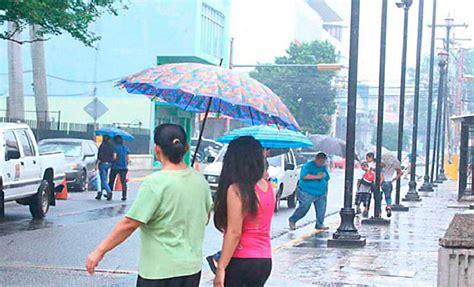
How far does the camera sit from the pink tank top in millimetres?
5836

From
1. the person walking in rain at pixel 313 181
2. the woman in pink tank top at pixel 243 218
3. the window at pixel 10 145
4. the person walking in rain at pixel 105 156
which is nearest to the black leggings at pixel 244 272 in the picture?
the woman in pink tank top at pixel 243 218

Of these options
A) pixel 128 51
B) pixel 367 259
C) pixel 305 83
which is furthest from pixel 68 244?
pixel 305 83

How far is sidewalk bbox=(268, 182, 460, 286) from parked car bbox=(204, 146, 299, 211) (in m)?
3.57

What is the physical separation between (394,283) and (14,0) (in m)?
7.71

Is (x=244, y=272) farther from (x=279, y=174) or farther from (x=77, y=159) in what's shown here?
(x=77, y=159)

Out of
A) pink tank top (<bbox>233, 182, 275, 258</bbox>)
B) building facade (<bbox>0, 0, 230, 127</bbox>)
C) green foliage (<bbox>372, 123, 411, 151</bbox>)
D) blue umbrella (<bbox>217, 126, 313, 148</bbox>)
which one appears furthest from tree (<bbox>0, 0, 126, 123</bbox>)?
green foliage (<bbox>372, 123, 411, 151</bbox>)

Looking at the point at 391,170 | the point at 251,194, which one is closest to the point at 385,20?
the point at 391,170

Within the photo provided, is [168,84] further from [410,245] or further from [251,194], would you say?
[410,245]

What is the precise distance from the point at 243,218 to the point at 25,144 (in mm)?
11653

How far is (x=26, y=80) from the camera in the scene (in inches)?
1875

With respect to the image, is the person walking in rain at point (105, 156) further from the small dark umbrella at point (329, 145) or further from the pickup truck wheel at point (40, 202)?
the small dark umbrella at point (329, 145)

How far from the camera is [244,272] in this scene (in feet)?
19.1

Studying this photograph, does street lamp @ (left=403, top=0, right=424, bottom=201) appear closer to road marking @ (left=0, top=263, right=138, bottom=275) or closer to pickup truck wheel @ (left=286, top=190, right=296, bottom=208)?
pickup truck wheel @ (left=286, top=190, right=296, bottom=208)

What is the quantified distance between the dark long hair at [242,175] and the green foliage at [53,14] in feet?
30.3
